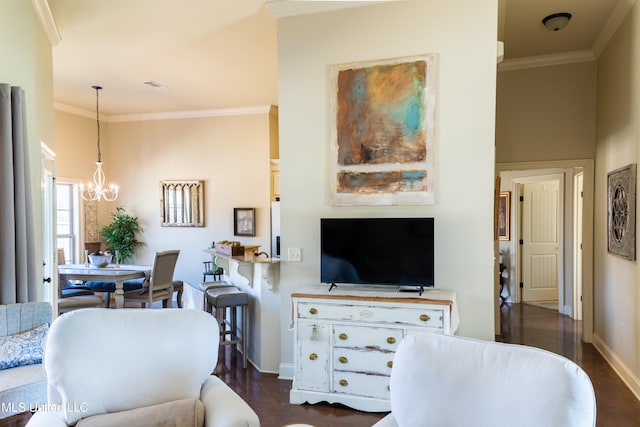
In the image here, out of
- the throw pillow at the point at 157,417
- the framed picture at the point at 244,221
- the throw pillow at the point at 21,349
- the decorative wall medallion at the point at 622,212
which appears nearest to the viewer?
the throw pillow at the point at 157,417

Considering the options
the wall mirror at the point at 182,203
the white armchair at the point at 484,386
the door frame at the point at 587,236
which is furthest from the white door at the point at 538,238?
the white armchair at the point at 484,386

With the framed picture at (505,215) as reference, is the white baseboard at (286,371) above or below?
below

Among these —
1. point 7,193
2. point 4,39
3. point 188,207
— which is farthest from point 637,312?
point 188,207

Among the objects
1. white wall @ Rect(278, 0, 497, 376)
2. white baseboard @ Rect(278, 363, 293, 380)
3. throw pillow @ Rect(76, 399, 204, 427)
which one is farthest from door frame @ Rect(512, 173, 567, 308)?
throw pillow @ Rect(76, 399, 204, 427)

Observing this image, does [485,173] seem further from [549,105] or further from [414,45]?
[549,105]

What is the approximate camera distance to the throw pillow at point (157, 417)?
1728mm

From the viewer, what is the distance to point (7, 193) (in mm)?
3041

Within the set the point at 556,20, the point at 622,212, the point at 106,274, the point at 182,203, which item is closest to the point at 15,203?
the point at 106,274

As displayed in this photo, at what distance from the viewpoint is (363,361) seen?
3020 mm

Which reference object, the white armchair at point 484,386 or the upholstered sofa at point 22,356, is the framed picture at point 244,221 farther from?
the white armchair at point 484,386

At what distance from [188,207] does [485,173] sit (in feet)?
17.7

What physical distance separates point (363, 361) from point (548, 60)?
417 centimetres

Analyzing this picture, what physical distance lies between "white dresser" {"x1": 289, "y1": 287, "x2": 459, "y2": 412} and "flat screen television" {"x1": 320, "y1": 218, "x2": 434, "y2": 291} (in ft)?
0.41

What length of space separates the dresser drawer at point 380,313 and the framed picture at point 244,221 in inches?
157
